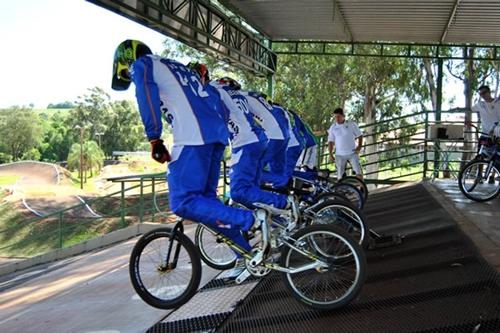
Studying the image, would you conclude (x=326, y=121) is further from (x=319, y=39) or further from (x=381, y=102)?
(x=319, y=39)

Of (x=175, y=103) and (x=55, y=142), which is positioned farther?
(x=55, y=142)

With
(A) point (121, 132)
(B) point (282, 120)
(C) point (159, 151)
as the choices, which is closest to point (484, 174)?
(B) point (282, 120)

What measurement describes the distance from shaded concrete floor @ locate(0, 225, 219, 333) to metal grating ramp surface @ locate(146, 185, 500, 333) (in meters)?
0.62

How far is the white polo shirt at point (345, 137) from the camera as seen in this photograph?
29.2 ft

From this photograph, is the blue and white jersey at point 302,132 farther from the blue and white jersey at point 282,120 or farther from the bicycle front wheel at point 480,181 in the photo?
the bicycle front wheel at point 480,181

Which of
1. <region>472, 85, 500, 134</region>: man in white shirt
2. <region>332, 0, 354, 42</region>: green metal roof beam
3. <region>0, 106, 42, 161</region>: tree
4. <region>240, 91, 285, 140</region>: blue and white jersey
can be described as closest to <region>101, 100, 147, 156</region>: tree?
<region>0, 106, 42, 161</region>: tree

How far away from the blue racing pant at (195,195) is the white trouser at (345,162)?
5601mm

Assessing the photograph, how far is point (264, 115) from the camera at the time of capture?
5.44 meters

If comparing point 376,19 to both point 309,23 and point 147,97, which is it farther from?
point 147,97

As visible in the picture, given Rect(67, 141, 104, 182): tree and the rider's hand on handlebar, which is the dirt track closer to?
Rect(67, 141, 104, 182): tree

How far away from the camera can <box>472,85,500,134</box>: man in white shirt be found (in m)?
7.33

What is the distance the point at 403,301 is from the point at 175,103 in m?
2.17

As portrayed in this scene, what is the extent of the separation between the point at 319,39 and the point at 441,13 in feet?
12.5

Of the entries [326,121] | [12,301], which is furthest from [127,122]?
[12,301]
